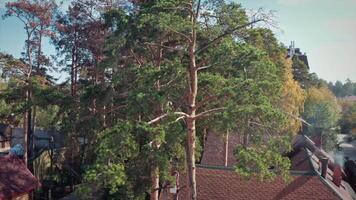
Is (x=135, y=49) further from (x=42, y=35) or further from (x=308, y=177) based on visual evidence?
(x=42, y=35)

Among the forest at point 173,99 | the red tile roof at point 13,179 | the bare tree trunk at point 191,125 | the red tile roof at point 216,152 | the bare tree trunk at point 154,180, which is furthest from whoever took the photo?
the red tile roof at point 216,152

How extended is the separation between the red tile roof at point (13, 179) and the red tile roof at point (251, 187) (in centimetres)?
773

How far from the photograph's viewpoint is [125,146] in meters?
9.62

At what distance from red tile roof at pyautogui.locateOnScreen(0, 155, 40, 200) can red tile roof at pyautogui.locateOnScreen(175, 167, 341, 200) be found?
773cm

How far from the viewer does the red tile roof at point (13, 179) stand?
17600 millimetres

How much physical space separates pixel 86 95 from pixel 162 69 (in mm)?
5770

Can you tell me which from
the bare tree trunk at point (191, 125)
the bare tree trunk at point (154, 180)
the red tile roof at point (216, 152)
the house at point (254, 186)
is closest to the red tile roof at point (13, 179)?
the house at point (254, 186)

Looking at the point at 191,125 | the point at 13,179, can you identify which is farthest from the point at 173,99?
the point at 13,179

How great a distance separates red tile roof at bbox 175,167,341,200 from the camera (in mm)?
15273

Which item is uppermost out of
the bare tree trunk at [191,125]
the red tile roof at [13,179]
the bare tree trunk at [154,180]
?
the bare tree trunk at [191,125]

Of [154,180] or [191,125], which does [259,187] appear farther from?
[191,125]

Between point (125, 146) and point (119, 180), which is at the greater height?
point (125, 146)

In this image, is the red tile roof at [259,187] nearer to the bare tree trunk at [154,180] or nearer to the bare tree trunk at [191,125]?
the bare tree trunk at [154,180]

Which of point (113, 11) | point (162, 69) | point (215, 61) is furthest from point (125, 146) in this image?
point (113, 11)
